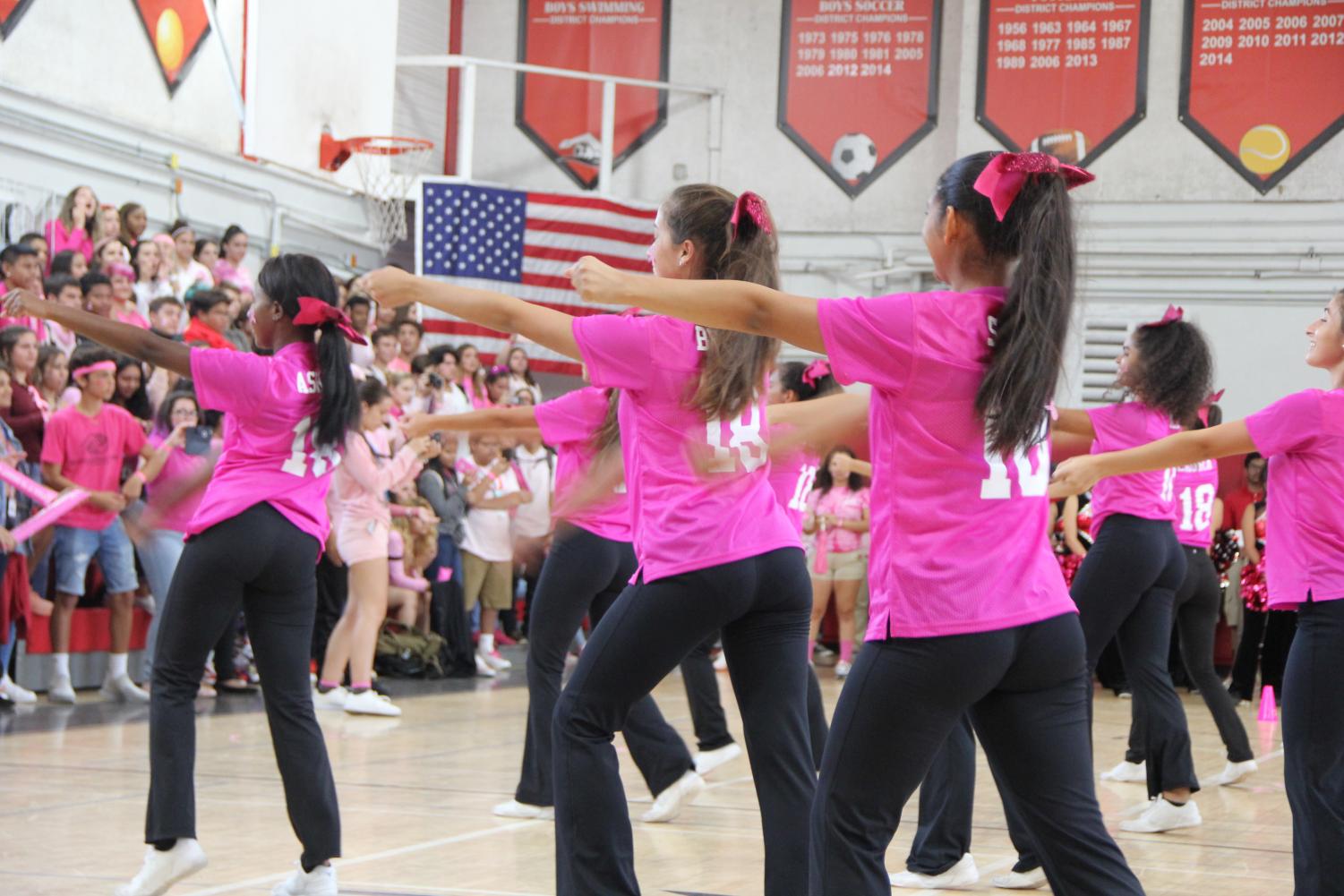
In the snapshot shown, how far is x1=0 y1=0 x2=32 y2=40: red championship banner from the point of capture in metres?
11.7

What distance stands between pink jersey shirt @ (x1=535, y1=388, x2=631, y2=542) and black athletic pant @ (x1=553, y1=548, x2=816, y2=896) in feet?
3.84

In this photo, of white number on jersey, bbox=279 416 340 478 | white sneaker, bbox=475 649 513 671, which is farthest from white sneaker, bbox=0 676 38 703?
white number on jersey, bbox=279 416 340 478

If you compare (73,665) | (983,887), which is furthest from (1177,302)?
(983,887)

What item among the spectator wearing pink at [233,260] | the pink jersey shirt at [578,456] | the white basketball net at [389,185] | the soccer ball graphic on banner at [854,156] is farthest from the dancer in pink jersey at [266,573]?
the soccer ball graphic on banner at [854,156]

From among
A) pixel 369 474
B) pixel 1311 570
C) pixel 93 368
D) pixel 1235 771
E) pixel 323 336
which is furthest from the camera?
pixel 93 368

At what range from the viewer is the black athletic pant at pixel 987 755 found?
8.68 ft

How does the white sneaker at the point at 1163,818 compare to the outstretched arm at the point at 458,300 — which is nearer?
the outstretched arm at the point at 458,300

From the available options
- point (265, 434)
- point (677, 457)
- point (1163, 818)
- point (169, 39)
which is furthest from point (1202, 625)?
point (169, 39)

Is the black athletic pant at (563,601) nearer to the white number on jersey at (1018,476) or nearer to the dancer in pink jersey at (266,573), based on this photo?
the dancer in pink jersey at (266,573)

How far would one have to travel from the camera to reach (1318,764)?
386 cm

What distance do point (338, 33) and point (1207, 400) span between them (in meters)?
10.5

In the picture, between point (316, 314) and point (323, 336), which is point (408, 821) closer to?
point (323, 336)

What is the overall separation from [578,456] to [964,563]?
2.75 metres

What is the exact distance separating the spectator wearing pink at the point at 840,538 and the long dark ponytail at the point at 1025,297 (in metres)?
10.2
